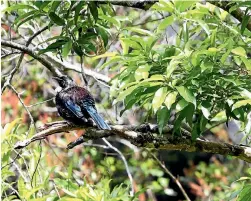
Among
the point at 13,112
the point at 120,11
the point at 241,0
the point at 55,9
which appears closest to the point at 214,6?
the point at 241,0

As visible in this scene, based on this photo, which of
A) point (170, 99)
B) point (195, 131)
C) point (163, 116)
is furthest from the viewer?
point (195, 131)

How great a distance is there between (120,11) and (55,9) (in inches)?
106

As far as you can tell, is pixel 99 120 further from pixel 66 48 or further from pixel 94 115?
pixel 66 48

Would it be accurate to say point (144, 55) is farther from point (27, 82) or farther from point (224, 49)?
point (27, 82)

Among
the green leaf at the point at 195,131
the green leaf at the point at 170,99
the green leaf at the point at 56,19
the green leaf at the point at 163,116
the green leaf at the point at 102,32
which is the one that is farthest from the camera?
the green leaf at the point at 102,32

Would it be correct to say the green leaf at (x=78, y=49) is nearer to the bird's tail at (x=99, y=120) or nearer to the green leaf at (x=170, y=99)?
the bird's tail at (x=99, y=120)

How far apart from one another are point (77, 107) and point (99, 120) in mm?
102

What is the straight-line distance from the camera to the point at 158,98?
5.10ft

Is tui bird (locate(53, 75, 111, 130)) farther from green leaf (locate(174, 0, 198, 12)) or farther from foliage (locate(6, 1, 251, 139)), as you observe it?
green leaf (locate(174, 0, 198, 12))

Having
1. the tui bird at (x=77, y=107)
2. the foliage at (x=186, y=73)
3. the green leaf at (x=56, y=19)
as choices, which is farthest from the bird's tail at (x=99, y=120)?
the green leaf at (x=56, y=19)

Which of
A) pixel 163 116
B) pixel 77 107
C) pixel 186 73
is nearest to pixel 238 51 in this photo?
pixel 186 73

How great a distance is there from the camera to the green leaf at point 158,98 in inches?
60.7

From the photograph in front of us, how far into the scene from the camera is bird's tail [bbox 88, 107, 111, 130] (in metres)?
1.90

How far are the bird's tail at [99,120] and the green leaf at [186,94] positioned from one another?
40 centimetres
